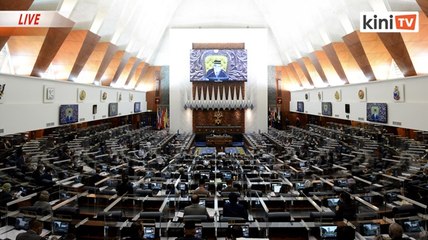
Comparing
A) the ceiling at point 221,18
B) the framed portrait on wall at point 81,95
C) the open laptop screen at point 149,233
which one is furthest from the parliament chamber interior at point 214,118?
the framed portrait on wall at point 81,95

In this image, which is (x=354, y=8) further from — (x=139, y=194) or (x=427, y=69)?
(x=139, y=194)

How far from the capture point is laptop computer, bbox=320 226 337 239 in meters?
5.89

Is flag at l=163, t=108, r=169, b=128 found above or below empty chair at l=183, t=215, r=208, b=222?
above

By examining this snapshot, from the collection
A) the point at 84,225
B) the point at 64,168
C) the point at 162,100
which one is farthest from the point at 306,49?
the point at 84,225

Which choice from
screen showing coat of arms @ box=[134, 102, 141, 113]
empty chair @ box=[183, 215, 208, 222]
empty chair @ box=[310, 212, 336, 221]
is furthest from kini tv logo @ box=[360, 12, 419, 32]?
screen showing coat of arms @ box=[134, 102, 141, 113]

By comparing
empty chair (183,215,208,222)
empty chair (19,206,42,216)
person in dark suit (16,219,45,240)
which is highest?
person in dark suit (16,219,45,240)

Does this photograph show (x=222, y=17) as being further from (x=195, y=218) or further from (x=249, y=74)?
(x=195, y=218)

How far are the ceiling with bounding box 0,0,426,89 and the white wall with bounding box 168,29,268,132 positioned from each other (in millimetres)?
1002

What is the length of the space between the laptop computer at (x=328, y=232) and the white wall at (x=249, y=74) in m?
27.0

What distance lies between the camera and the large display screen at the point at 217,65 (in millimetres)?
31359

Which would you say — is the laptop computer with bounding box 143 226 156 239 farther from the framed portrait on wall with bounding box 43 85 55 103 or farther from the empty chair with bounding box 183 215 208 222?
the framed portrait on wall with bounding box 43 85 55 103

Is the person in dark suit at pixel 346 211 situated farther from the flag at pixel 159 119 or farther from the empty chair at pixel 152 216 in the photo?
the flag at pixel 159 119

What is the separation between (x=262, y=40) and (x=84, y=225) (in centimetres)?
2866

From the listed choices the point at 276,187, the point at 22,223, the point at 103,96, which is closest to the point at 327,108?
the point at 103,96
